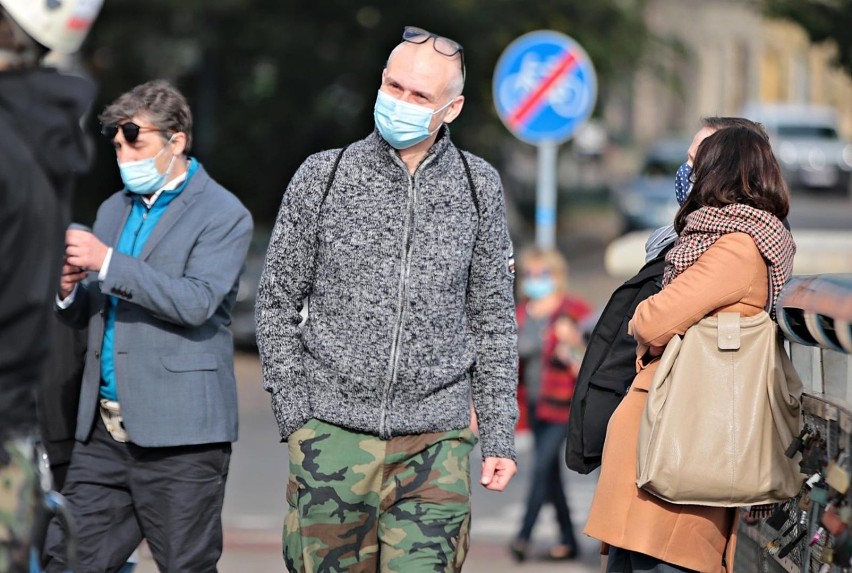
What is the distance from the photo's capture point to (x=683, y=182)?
4906 millimetres

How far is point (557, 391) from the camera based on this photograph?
9172 mm

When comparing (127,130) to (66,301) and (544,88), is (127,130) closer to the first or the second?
(66,301)

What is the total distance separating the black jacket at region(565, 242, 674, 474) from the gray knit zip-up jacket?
0.22 m

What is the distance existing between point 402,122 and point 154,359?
1.15 m

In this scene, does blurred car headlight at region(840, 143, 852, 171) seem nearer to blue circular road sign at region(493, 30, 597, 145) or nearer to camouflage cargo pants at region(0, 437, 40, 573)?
blue circular road sign at region(493, 30, 597, 145)

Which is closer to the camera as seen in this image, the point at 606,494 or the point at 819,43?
the point at 606,494

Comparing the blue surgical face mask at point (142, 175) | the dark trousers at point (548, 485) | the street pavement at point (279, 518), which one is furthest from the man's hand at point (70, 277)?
the dark trousers at point (548, 485)

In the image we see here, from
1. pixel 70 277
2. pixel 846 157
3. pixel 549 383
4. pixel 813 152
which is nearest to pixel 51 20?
pixel 70 277

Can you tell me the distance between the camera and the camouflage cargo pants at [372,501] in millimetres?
4461

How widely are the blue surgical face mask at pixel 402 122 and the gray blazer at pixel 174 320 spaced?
837mm

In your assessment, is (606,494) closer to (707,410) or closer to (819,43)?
(707,410)

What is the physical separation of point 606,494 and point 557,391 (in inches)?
184

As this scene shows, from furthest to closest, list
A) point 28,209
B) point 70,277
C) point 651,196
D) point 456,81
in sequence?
point 651,196 → point 70,277 → point 456,81 → point 28,209

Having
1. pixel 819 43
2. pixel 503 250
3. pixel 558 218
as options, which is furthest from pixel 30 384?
pixel 558 218
